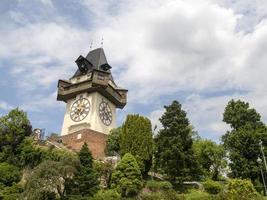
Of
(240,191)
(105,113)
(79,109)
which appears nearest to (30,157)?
(79,109)

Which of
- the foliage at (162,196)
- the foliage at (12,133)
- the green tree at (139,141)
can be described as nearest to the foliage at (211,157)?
the green tree at (139,141)

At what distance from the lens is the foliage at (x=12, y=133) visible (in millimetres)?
31562

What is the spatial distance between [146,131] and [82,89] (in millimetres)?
13608

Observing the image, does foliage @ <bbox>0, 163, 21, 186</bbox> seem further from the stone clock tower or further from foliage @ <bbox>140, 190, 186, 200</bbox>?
the stone clock tower

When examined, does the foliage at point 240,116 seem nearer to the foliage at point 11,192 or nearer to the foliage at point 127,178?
the foliage at point 127,178

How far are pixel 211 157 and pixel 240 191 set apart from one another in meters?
13.8

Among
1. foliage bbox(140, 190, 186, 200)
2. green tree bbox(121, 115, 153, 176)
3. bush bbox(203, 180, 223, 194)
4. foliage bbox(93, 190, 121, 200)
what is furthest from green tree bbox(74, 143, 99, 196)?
bush bbox(203, 180, 223, 194)

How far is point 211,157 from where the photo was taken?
3888cm

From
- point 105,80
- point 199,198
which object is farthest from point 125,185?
point 105,80

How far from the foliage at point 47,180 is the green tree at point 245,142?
55.6 ft

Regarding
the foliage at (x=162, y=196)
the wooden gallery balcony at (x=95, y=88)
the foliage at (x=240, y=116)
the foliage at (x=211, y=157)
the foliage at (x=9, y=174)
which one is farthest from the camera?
the wooden gallery balcony at (x=95, y=88)

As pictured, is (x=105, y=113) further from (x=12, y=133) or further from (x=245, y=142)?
(x=245, y=142)

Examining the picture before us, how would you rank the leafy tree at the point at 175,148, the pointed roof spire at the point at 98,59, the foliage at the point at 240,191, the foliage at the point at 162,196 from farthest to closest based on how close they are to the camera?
the pointed roof spire at the point at 98,59
the leafy tree at the point at 175,148
the foliage at the point at 162,196
the foliage at the point at 240,191

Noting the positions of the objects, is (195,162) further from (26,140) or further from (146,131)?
(26,140)
